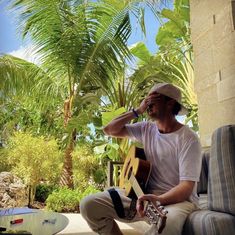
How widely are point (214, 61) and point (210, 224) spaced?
5.01 feet

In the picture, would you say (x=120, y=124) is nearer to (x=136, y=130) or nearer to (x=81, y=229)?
(x=136, y=130)

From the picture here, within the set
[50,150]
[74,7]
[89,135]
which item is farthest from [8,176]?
[74,7]

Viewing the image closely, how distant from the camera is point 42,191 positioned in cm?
473

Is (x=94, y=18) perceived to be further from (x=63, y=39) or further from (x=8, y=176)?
(x=8, y=176)

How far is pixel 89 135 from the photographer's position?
5.25 m

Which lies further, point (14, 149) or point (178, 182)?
point (14, 149)

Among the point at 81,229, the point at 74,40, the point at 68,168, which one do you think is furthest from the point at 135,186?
the point at 74,40

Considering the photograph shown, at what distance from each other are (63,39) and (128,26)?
38.0 inches

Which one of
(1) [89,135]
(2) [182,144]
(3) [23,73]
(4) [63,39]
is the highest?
(4) [63,39]

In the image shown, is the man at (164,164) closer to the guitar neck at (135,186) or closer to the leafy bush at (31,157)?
the guitar neck at (135,186)

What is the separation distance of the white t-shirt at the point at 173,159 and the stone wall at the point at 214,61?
0.88m

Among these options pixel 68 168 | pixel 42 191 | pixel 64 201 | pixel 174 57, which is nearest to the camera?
pixel 64 201

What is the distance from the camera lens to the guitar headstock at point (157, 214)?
0.90 m

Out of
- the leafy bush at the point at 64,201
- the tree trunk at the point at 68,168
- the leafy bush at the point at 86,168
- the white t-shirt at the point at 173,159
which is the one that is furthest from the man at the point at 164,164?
the leafy bush at the point at 86,168
